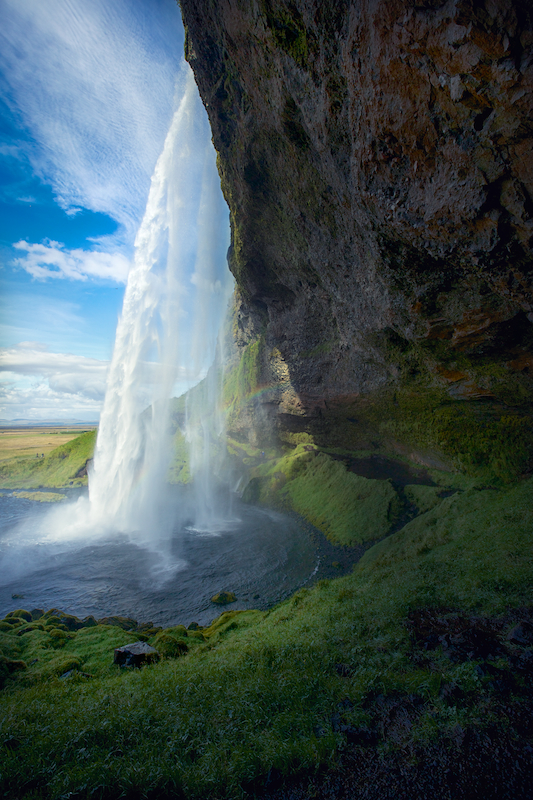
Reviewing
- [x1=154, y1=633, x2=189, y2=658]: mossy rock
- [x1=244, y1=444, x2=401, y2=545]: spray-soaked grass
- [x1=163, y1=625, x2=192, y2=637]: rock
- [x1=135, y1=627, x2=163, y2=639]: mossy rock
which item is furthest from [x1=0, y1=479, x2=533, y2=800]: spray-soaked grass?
[x1=244, y1=444, x2=401, y2=545]: spray-soaked grass

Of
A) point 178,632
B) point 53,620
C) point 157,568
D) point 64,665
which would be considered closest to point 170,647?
point 178,632

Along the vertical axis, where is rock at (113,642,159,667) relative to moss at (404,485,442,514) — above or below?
below

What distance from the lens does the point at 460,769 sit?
380 centimetres

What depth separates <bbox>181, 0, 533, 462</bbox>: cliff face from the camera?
631cm

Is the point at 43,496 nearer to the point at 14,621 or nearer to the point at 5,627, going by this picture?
the point at 14,621

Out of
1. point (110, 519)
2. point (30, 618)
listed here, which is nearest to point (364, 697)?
point (30, 618)

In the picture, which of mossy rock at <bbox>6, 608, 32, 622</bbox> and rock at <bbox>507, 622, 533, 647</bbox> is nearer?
rock at <bbox>507, 622, 533, 647</bbox>

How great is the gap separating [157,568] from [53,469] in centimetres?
3972

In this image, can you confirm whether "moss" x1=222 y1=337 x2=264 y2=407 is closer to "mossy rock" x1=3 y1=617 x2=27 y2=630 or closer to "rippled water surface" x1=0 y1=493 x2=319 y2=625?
"rippled water surface" x1=0 y1=493 x2=319 y2=625

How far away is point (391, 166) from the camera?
8.70 meters

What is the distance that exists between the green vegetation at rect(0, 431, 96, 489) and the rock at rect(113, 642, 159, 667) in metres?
42.4

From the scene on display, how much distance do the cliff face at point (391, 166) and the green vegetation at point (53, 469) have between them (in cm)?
4368

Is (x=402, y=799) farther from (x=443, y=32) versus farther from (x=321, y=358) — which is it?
(x=321, y=358)

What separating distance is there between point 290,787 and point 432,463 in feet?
61.4
